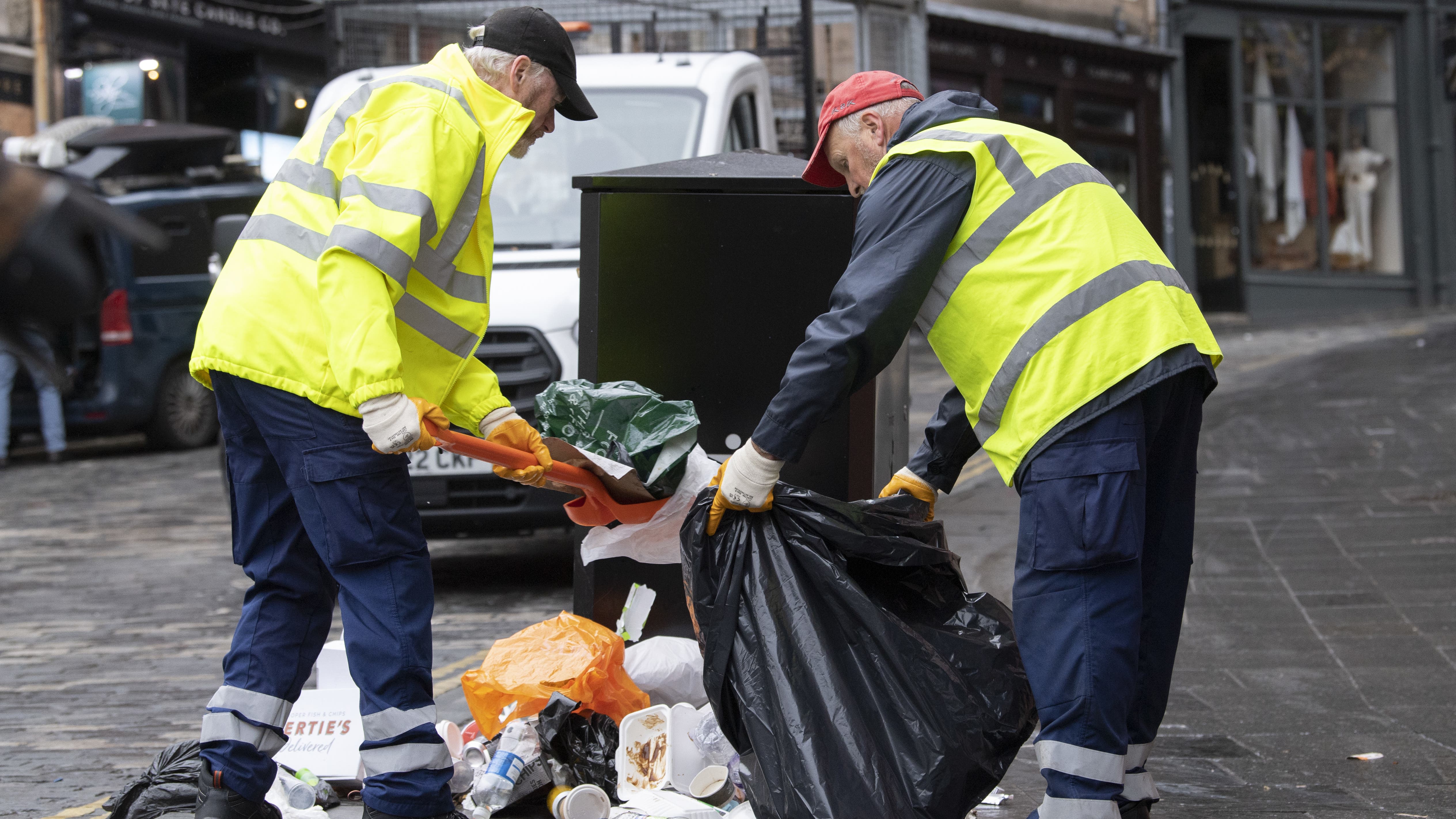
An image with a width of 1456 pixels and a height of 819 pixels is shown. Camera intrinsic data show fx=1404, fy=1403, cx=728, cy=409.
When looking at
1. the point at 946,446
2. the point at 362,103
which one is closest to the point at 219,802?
the point at 362,103

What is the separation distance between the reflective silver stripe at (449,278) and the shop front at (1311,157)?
675 inches

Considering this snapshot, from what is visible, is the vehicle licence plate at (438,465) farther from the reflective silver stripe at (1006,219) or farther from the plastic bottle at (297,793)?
the reflective silver stripe at (1006,219)

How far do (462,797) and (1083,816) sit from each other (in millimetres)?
1451

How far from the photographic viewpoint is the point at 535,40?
121 inches

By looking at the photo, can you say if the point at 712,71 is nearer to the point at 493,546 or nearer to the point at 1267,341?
the point at 493,546

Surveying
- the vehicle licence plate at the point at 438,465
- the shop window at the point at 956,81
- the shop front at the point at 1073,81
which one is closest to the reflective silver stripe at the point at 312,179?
the vehicle licence plate at the point at 438,465

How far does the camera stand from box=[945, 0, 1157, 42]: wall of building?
58.1 ft

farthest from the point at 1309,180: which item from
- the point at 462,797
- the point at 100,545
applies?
the point at 462,797

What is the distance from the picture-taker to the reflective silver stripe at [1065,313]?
8.21 feet

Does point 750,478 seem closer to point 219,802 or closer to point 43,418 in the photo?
point 219,802

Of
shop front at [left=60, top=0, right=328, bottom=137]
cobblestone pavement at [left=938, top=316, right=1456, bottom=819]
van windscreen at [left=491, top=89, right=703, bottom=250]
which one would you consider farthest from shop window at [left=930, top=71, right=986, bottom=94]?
van windscreen at [left=491, top=89, right=703, bottom=250]

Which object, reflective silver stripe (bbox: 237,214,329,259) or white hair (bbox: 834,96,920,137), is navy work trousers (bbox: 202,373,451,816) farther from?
white hair (bbox: 834,96,920,137)

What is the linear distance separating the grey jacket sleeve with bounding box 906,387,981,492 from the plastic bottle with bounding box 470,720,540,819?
3.46ft

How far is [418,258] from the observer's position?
115 inches
